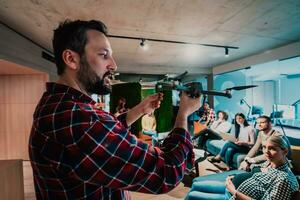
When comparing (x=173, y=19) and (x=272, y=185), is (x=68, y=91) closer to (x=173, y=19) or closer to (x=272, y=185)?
(x=272, y=185)

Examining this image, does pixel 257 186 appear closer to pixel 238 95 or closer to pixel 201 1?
pixel 201 1

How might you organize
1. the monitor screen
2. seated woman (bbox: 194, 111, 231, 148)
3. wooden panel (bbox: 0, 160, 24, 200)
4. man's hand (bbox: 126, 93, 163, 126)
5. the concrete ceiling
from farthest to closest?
the monitor screen
seated woman (bbox: 194, 111, 231, 148)
the concrete ceiling
wooden panel (bbox: 0, 160, 24, 200)
man's hand (bbox: 126, 93, 163, 126)

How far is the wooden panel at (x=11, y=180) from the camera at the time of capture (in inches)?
63.9

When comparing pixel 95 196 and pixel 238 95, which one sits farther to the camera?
pixel 238 95

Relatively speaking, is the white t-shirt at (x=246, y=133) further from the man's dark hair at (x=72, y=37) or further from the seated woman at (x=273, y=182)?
the man's dark hair at (x=72, y=37)

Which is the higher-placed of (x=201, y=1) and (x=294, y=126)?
(x=201, y=1)

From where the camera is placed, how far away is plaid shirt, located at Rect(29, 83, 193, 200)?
0.55 m

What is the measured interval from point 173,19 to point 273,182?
7.43 feet

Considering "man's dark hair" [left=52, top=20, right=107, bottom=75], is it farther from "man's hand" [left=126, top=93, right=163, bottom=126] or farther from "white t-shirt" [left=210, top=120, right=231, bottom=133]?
"white t-shirt" [left=210, top=120, right=231, bottom=133]

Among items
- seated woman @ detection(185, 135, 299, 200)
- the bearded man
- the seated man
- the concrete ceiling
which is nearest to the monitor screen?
the concrete ceiling

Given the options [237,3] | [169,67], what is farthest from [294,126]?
[237,3]

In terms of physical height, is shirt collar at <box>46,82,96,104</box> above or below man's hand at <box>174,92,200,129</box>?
above

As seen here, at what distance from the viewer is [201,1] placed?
239 cm

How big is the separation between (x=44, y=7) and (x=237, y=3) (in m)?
2.27
